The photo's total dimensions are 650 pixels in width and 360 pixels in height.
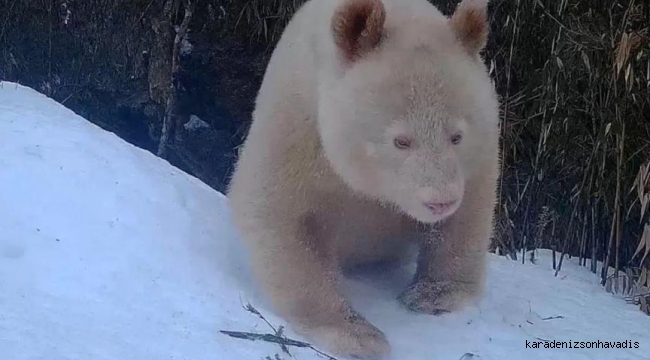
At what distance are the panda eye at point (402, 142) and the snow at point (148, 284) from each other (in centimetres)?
82

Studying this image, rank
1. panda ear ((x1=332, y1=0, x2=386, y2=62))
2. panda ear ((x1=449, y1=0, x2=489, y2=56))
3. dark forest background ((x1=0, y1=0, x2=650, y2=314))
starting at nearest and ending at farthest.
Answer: panda ear ((x1=332, y1=0, x2=386, y2=62)), panda ear ((x1=449, y1=0, x2=489, y2=56)), dark forest background ((x1=0, y1=0, x2=650, y2=314))

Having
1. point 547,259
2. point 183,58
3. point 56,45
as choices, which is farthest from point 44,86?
point 547,259

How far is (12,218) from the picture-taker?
3438mm

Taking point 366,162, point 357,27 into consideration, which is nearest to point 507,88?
point 357,27

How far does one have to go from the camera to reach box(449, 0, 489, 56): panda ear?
11.6 feet

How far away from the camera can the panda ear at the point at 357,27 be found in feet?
11.0

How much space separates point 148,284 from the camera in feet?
10.9

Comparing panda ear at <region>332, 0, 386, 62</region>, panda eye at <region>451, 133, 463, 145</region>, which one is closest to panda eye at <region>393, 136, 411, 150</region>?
panda eye at <region>451, 133, 463, 145</region>

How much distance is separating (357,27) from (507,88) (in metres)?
2.89

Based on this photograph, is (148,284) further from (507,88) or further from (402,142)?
(507,88)

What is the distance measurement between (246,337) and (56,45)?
6398 mm

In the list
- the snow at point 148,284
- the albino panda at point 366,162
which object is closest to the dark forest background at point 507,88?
the snow at point 148,284

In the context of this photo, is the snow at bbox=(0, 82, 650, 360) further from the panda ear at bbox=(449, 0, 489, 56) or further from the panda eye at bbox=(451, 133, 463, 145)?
the panda ear at bbox=(449, 0, 489, 56)

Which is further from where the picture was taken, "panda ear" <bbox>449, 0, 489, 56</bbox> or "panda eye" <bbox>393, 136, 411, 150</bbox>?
"panda ear" <bbox>449, 0, 489, 56</bbox>
